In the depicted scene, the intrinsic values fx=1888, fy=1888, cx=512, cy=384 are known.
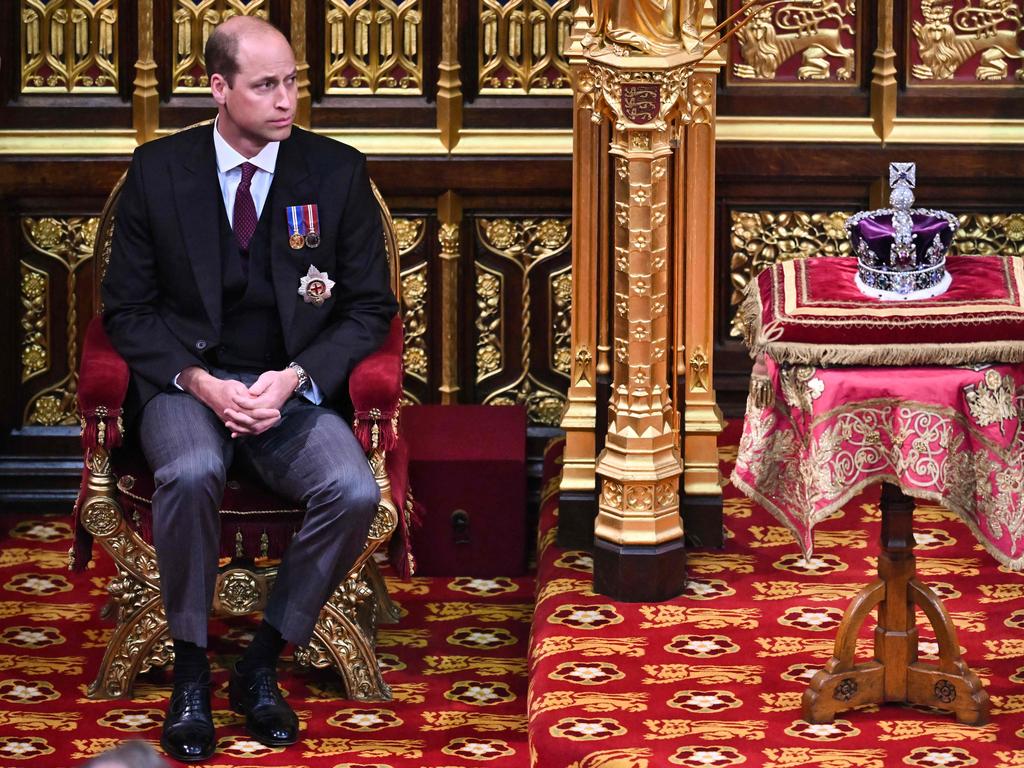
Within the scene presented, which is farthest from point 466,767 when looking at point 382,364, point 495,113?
point 495,113

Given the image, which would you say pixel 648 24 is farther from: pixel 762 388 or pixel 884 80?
pixel 884 80

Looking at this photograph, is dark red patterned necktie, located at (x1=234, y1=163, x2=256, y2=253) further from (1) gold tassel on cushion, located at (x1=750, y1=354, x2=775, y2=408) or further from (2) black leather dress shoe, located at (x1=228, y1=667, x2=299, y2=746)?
(1) gold tassel on cushion, located at (x1=750, y1=354, x2=775, y2=408)

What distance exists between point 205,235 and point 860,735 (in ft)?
6.29

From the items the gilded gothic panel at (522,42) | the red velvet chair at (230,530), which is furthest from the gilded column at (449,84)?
the red velvet chair at (230,530)

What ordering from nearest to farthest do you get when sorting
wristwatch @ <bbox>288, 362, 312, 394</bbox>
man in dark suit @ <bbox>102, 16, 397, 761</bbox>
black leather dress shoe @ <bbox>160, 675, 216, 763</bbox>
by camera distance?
black leather dress shoe @ <bbox>160, 675, 216, 763</bbox>
man in dark suit @ <bbox>102, 16, 397, 761</bbox>
wristwatch @ <bbox>288, 362, 312, 394</bbox>

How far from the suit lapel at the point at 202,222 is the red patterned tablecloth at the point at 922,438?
4.72 ft

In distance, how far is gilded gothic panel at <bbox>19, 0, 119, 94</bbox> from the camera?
19.8 feet

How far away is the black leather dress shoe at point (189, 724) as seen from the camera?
412 centimetres

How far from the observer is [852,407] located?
3777 mm

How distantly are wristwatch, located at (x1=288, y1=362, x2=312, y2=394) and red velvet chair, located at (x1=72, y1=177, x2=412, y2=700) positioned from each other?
0.12 meters

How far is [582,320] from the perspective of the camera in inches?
206

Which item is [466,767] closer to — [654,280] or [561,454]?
[654,280]

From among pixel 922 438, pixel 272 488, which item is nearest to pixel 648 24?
pixel 922 438

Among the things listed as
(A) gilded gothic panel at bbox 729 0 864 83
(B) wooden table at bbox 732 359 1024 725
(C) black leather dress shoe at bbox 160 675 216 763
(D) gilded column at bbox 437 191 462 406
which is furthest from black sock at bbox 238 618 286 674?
(A) gilded gothic panel at bbox 729 0 864 83
